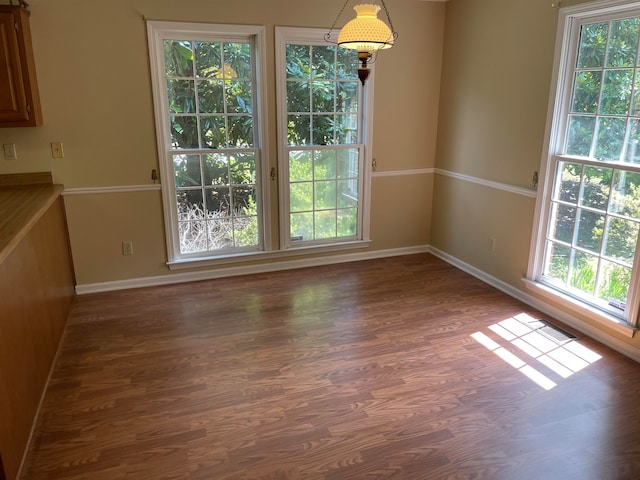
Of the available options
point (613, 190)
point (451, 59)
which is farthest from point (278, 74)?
point (613, 190)

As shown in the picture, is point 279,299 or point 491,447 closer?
point 491,447

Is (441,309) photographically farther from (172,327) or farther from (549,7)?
(549,7)

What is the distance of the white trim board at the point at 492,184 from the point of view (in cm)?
371

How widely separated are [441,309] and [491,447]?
1555 mm

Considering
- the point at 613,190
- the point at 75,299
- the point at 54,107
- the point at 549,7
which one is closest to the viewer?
the point at 613,190

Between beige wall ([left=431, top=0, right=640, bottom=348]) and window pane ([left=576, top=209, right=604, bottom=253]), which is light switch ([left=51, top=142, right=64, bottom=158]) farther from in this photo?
window pane ([left=576, top=209, right=604, bottom=253])

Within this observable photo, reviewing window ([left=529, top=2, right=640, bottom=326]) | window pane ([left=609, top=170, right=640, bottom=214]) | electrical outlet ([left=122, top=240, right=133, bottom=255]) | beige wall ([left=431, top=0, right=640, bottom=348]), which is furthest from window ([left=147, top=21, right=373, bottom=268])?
window pane ([left=609, top=170, right=640, bottom=214])

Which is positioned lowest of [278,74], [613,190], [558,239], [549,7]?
[558,239]

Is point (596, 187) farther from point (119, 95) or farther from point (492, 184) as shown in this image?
point (119, 95)

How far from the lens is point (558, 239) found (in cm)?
352

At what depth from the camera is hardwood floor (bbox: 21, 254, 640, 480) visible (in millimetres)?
2158

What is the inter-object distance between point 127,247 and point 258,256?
114 centimetres

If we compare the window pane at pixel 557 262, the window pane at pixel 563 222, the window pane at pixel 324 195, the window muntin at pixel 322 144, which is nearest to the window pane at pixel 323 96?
the window muntin at pixel 322 144

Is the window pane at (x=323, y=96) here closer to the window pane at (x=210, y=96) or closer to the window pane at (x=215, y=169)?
the window pane at (x=210, y=96)
